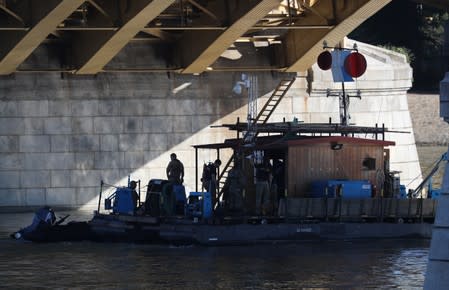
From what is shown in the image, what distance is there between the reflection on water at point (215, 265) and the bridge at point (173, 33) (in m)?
8.05

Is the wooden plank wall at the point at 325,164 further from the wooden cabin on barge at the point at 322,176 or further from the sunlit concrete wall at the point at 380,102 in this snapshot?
the sunlit concrete wall at the point at 380,102

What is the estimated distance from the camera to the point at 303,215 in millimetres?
39969

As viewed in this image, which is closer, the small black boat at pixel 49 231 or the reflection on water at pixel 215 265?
the reflection on water at pixel 215 265

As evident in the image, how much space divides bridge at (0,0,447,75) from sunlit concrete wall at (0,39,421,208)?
55cm

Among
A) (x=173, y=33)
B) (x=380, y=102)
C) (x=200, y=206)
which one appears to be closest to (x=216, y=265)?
(x=200, y=206)

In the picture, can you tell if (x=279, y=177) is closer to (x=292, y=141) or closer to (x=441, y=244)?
(x=292, y=141)

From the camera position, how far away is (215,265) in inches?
1431

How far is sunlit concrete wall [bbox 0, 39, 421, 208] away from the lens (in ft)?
168

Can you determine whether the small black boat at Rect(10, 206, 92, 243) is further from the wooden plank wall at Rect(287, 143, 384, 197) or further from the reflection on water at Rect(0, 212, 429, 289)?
the wooden plank wall at Rect(287, 143, 384, 197)

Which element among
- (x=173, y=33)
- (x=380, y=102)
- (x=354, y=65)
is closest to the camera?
(x=354, y=65)

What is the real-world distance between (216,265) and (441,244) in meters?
16.8

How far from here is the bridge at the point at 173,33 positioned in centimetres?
4731

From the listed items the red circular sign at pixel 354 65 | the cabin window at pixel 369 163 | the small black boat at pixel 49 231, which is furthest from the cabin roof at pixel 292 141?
the small black boat at pixel 49 231

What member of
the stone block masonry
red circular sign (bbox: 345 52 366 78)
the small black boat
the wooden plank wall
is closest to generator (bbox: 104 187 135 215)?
the small black boat
